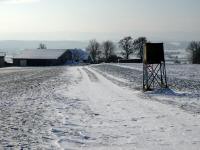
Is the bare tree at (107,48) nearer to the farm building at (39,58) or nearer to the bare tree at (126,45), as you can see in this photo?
the bare tree at (126,45)

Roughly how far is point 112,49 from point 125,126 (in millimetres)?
152535

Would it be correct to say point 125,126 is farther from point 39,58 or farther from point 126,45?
point 126,45

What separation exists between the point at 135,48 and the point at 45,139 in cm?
13253

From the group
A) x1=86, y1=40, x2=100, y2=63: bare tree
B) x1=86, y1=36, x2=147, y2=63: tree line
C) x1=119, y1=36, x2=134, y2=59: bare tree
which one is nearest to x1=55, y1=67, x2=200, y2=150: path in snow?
x1=86, y1=36, x2=147, y2=63: tree line

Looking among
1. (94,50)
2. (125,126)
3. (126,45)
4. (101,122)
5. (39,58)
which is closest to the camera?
(125,126)

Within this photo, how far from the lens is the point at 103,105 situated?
1938 centimetres

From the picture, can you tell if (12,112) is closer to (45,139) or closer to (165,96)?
(45,139)

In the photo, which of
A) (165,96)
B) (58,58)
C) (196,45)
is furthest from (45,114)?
(196,45)

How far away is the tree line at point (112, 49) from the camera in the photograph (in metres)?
141

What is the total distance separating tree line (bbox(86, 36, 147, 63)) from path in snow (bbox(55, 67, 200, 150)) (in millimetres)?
112328

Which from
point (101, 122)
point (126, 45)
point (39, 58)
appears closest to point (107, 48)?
point (126, 45)

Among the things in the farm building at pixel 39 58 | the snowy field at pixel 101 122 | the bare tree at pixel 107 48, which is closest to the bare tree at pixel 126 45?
the bare tree at pixel 107 48

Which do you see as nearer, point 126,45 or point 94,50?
point 126,45

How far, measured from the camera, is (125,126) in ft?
46.0
